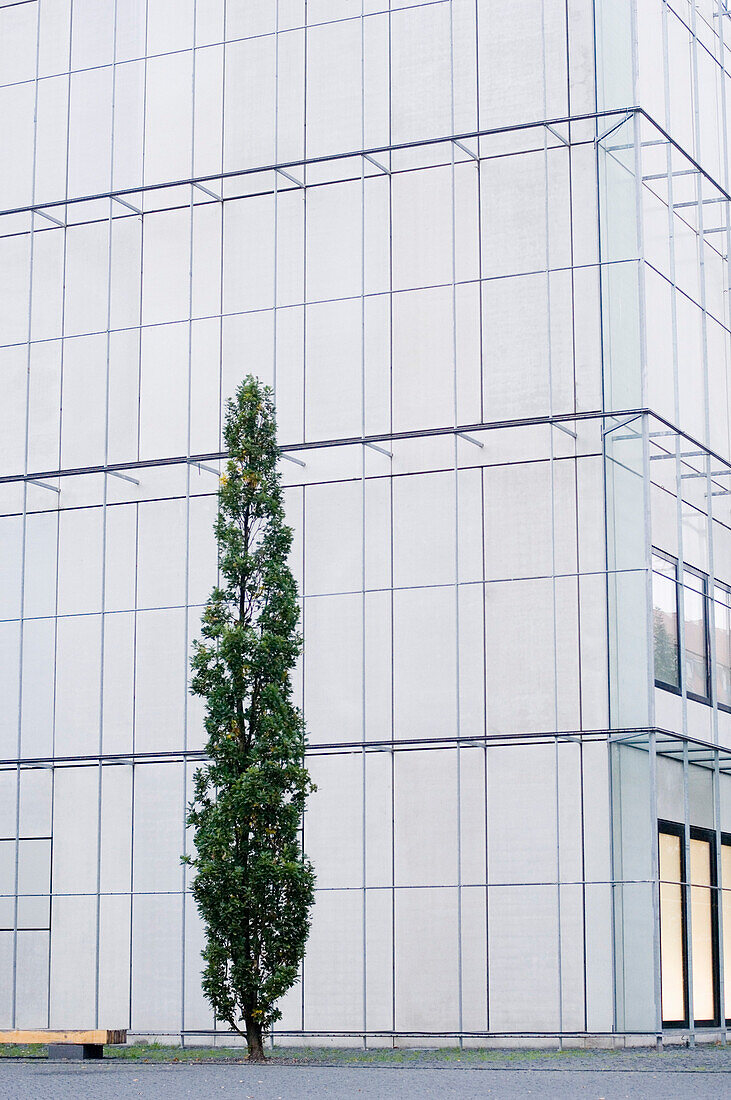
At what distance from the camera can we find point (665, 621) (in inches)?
1094

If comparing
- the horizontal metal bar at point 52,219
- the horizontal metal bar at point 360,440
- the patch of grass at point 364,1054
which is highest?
the horizontal metal bar at point 52,219

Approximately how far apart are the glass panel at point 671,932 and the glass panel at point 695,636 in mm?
2764

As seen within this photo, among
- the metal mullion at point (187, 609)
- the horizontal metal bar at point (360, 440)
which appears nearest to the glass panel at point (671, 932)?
the horizontal metal bar at point (360, 440)

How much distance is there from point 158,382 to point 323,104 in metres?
5.83

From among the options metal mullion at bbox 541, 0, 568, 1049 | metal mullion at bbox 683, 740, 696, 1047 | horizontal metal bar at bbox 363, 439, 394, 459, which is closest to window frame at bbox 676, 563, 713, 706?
metal mullion at bbox 683, 740, 696, 1047

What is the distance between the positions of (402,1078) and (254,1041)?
3543 mm

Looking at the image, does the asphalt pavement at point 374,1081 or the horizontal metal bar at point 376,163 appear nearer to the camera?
the asphalt pavement at point 374,1081

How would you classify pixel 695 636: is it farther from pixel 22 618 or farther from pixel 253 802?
pixel 22 618

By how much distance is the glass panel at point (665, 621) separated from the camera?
2750 cm

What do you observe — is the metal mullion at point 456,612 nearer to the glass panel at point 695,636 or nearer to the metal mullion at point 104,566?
the glass panel at point 695,636

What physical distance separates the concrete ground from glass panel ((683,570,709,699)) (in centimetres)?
605

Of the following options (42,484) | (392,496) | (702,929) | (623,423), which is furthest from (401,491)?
(702,929)

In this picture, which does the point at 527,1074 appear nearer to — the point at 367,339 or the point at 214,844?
the point at 214,844

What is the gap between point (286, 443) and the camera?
30.5 meters
